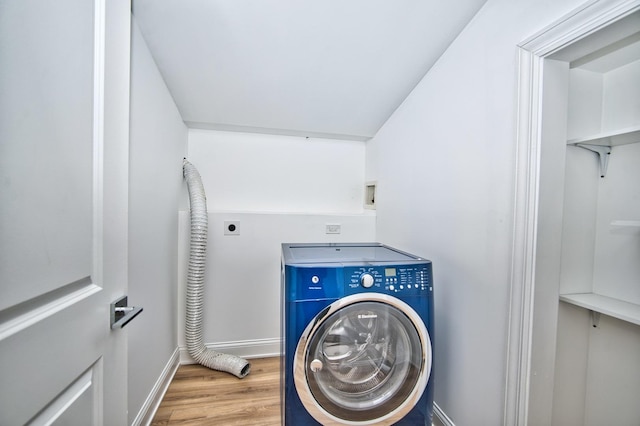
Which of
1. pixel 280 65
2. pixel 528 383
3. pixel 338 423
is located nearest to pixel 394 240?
pixel 528 383

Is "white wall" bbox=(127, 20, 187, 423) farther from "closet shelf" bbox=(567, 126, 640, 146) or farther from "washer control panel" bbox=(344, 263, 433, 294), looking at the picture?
"closet shelf" bbox=(567, 126, 640, 146)

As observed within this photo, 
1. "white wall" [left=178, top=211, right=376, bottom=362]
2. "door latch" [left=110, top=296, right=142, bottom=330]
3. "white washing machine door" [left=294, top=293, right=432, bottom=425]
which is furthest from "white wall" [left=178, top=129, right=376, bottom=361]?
"door latch" [left=110, top=296, right=142, bottom=330]

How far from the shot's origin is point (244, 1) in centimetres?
116

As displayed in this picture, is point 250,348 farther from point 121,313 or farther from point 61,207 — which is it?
point 61,207

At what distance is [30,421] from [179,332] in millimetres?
1672

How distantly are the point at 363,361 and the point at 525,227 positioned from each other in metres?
0.92

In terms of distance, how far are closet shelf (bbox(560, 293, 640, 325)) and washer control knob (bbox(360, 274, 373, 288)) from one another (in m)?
0.77

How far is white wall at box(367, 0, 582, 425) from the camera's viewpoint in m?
1.05

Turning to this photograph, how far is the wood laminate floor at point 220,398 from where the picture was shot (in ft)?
4.75

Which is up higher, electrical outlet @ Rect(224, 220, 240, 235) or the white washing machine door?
electrical outlet @ Rect(224, 220, 240, 235)

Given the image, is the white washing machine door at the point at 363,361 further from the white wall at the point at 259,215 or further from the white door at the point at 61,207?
the white wall at the point at 259,215

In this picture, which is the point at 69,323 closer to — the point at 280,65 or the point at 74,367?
the point at 74,367

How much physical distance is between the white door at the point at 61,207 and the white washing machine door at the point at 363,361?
2.24ft

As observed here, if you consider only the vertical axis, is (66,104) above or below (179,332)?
above
